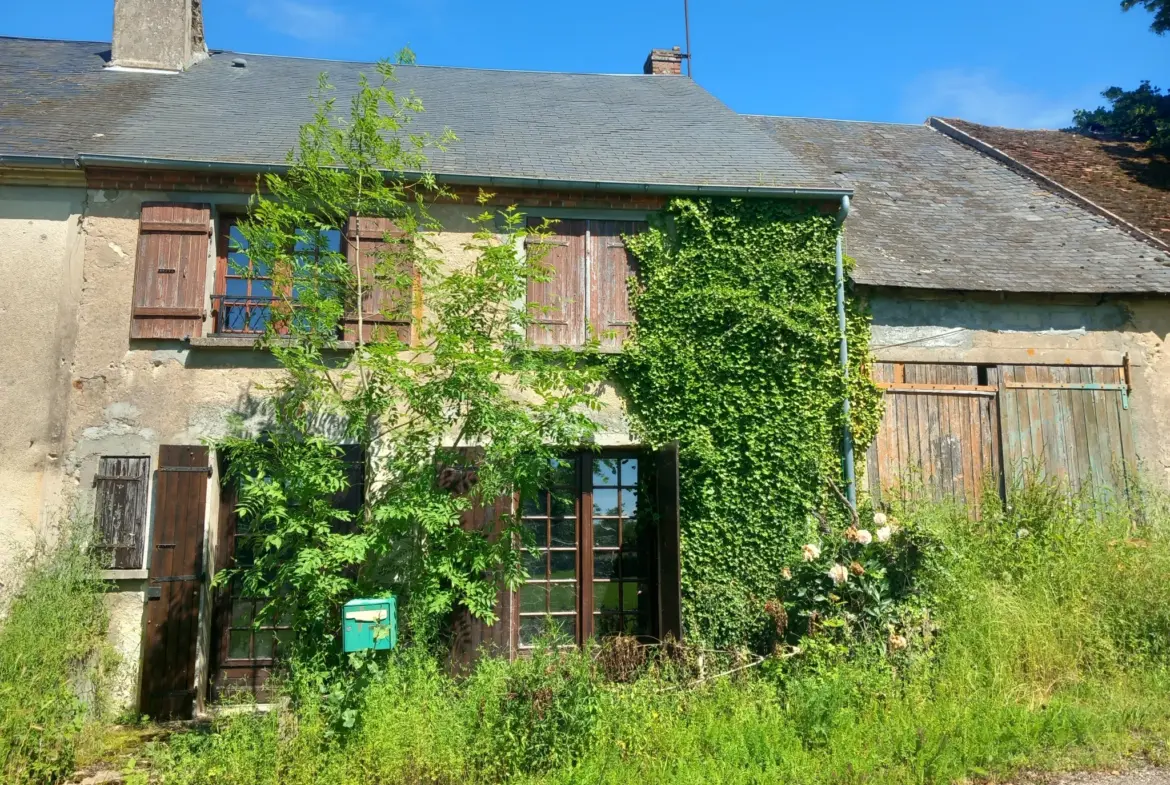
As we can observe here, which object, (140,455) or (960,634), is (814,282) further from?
(140,455)

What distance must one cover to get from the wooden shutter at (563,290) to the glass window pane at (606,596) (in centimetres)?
216

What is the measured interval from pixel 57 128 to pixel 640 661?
7.02 m

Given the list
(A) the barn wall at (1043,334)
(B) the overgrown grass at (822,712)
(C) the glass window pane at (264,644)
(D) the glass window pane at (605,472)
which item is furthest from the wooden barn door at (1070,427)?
(C) the glass window pane at (264,644)

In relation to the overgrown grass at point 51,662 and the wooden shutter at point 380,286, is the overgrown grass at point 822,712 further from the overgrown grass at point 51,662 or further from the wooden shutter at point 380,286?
the wooden shutter at point 380,286

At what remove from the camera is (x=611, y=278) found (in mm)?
7848

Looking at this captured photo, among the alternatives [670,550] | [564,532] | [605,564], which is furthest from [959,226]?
[564,532]

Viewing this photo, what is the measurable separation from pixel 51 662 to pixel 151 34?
7.65 m

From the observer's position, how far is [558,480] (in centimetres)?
773

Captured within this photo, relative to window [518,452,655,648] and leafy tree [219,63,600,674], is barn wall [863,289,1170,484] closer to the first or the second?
window [518,452,655,648]

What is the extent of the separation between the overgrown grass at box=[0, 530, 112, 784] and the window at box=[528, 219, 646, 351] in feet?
13.3

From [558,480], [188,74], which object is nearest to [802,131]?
[558,480]

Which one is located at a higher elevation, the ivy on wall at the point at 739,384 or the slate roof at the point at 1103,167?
the slate roof at the point at 1103,167

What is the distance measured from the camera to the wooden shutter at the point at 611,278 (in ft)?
25.4

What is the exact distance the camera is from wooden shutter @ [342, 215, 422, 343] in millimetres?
6773
